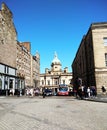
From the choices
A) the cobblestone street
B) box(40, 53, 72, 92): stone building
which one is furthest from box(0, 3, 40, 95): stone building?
box(40, 53, 72, 92): stone building

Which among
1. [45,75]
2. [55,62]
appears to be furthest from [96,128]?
[55,62]

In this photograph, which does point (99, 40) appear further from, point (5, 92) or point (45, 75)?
point (45, 75)

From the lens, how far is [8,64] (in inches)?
1604

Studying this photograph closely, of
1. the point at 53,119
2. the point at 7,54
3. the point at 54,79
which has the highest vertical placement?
the point at 7,54

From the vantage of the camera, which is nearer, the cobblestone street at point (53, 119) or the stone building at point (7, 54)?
the cobblestone street at point (53, 119)

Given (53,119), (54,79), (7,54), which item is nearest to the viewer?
(53,119)

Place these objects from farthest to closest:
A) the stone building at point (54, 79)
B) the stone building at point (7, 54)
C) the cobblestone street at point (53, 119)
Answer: the stone building at point (54, 79) < the stone building at point (7, 54) < the cobblestone street at point (53, 119)

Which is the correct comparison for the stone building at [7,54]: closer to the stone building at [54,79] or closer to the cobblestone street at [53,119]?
the cobblestone street at [53,119]

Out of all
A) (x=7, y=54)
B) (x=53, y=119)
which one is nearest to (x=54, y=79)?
(x=7, y=54)

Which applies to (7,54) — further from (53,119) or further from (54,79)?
(54,79)

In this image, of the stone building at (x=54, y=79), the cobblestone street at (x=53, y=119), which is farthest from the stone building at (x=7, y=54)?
the stone building at (x=54, y=79)

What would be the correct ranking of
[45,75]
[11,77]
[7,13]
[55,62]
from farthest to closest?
[55,62] < [45,75] < [7,13] < [11,77]

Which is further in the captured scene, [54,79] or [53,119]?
[54,79]

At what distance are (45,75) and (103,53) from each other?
87609 mm
